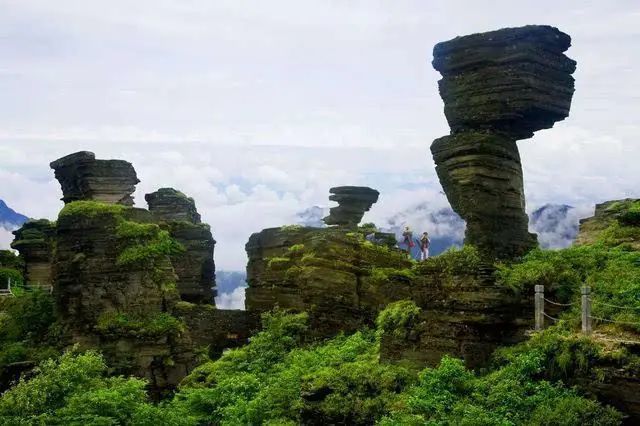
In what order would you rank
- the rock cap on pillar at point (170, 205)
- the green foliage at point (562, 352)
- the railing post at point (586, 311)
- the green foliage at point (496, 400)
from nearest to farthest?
1. the green foliage at point (496, 400)
2. the green foliage at point (562, 352)
3. the railing post at point (586, 311)
4. the rock cap on pillar at point (170, 205)

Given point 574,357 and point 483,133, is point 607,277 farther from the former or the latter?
point 483,133

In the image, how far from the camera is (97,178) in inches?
1711

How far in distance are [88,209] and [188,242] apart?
40.2 feet

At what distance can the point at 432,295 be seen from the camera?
25094mm

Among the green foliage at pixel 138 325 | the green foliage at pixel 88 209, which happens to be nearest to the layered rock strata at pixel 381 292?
the green foliage at pixel 138 325

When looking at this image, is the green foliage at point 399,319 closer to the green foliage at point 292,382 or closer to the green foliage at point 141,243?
the green foliage at point 292,382

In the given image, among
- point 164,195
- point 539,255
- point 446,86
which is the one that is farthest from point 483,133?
point 164,195

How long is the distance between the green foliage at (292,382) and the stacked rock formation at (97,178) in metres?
10.6

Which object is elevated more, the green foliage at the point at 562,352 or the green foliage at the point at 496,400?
the green foliage at the point at 562,352

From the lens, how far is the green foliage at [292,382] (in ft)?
80.3

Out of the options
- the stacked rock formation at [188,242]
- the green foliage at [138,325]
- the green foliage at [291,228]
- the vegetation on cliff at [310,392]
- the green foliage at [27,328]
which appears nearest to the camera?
the vegetation on cliff at [310,392]

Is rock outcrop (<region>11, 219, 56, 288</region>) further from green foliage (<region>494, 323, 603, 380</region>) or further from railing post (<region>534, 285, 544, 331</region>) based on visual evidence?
green foliage (<region>494, 323, 603, 380</region>)

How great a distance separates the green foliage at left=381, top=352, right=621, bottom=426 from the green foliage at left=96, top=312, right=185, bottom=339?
17.7 metres

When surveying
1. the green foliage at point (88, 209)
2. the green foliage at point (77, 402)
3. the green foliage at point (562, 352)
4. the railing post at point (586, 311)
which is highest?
the green foliage at point (88, 209)
